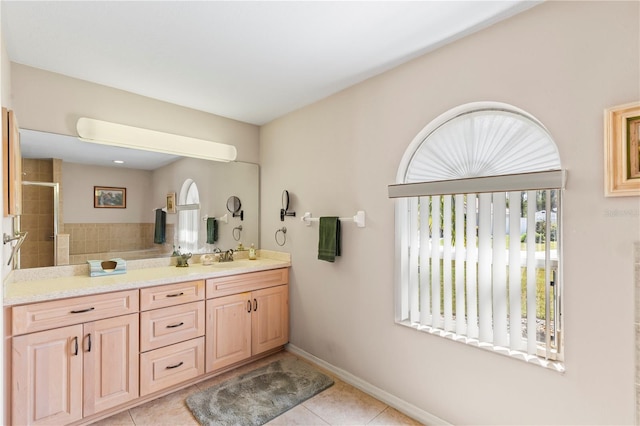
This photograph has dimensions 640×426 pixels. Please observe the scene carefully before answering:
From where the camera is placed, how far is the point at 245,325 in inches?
106

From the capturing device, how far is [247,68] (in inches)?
85.3

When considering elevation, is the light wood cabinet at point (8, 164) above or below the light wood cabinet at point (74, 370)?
above

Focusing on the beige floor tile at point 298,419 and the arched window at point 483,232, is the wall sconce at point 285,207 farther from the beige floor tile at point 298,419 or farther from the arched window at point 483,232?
the beige floor tile at point 298,419

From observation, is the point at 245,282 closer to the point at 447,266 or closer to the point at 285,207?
the point at 285,207

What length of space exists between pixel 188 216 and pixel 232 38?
1.73 metres

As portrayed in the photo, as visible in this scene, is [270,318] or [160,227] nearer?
[160,227]

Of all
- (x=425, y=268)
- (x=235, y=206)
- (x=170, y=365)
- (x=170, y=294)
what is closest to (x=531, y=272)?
(x=425, y=268)

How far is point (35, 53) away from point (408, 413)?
3.45m

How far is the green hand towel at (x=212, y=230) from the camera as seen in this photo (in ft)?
10.00

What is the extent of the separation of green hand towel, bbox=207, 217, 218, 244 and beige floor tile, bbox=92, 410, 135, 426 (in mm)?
1496

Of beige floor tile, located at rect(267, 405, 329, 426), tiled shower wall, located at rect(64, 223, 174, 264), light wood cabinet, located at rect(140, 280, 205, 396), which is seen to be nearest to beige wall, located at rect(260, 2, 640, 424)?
beige floor tile, located at rect(267, 405, 329, 426)

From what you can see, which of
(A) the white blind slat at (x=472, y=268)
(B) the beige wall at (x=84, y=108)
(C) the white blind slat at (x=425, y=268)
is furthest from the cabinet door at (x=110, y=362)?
(A) the white blind slat at (x=472, y=268)

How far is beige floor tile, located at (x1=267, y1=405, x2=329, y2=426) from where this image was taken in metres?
1.99

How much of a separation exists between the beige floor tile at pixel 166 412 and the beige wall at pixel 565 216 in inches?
44.4
